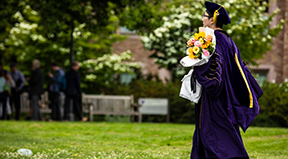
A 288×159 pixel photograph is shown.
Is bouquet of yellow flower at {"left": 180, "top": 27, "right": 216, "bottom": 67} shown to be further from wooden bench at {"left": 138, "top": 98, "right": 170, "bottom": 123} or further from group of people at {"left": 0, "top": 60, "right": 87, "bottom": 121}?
wooden bench at {"left": 138, "top": 98, "right": 170, "bottom": 123}

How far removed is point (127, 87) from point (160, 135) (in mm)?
7670

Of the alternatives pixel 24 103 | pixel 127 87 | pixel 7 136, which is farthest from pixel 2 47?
pixel 7 136

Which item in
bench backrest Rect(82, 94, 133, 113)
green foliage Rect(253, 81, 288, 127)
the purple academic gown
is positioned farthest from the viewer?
bench backrest Rect(82, 94, 133, 113)

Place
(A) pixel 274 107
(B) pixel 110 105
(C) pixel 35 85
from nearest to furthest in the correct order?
(C) pixel 35 85
(A) pixel 274 107
(B) pixel 110 105

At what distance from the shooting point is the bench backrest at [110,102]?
16219 mm

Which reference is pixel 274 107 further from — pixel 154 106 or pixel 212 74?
pixel 212 74

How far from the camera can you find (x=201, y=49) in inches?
177

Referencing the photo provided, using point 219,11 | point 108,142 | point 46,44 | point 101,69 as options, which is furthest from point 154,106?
point 219,11

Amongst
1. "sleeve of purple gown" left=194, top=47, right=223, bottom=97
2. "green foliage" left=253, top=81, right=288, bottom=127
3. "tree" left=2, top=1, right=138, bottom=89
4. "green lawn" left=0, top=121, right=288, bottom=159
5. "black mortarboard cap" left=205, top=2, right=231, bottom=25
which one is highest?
"tree" left=2, top=1, right=138, bottom=89

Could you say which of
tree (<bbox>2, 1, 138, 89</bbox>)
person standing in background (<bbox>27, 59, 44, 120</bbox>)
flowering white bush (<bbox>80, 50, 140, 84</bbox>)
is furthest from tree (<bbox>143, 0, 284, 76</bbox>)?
person standing in background (<bbox>27, 59, 44, 120</bbox>)

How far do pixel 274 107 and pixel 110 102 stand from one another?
6278 millimetres

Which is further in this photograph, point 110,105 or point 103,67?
point 103,67

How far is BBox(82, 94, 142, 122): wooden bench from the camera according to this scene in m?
16.1

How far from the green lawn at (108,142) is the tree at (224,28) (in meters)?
6.43
